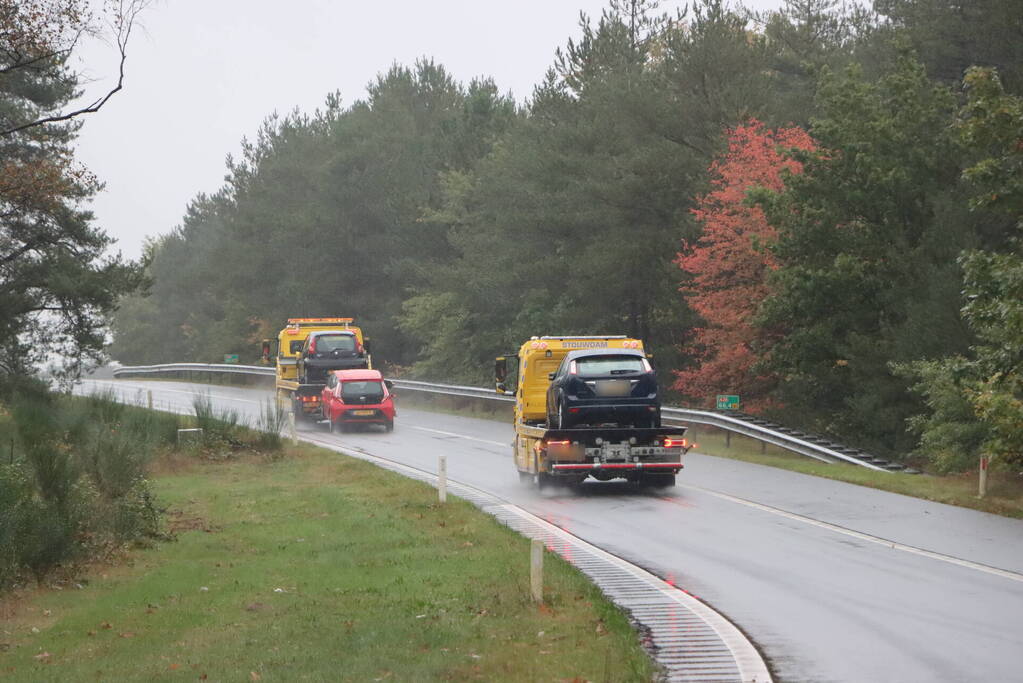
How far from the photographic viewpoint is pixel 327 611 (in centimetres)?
1266

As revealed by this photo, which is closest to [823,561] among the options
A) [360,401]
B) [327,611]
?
[327,611]

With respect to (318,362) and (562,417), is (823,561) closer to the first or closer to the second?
(562,417)

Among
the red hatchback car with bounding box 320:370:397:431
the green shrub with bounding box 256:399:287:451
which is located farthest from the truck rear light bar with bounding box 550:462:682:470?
the red hatchback car with bounding box 320:370:397:431

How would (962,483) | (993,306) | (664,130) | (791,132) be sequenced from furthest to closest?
1. (664,130)
2. (791,132)
3. (962,483)
4. (993,306)

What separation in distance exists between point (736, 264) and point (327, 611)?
30.7 metres

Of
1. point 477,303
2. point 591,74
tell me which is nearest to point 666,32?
point 591,74

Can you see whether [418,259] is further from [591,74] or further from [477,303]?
[591,74]

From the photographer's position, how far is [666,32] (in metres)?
57.6

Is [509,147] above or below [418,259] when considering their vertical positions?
above

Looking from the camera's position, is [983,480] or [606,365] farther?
[606,365]

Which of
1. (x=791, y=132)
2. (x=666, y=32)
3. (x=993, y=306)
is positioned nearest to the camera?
(x=993, y=306)

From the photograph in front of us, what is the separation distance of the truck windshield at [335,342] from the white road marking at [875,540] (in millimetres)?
20497

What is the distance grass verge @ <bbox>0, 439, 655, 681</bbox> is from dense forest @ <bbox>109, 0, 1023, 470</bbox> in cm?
863

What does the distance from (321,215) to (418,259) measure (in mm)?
6480
